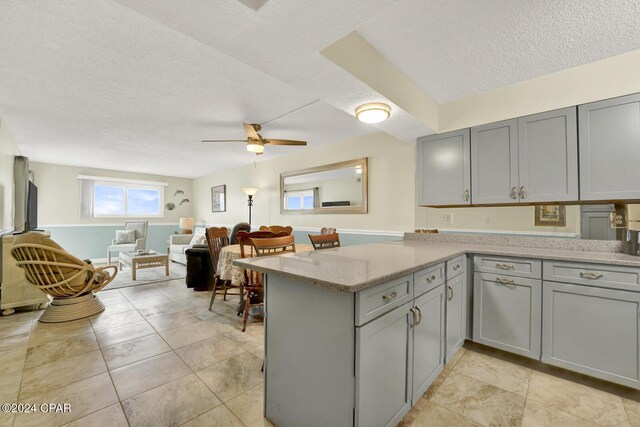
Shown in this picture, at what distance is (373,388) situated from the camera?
46.2 inches

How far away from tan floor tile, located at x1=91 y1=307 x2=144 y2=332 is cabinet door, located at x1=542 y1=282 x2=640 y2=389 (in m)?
3.78

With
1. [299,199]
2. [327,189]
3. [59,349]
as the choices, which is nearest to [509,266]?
[327,189]

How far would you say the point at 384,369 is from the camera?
124 cm

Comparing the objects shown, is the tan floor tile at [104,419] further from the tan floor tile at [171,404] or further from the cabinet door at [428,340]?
the cabinet door at [428,340]

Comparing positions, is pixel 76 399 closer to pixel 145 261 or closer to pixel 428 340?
pixel 428 340

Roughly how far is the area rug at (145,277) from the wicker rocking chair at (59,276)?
1.14 m

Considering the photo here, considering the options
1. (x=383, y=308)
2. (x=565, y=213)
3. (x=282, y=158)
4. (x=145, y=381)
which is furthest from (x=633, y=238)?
(x=282, y=158)

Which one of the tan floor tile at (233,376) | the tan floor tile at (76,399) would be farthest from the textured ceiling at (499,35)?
the tan floor tile at (76,399)

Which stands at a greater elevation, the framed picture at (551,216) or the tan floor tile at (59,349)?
the framed picture at (551,216)

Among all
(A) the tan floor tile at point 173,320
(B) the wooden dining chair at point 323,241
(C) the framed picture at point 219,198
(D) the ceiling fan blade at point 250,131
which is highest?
(D) the ceiling fan blade at point 250,131

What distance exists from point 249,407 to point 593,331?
2.26 m

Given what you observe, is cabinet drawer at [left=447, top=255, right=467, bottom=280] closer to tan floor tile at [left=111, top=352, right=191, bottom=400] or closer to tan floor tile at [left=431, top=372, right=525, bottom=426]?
tan floor tile at [left=431, top=372, right=525, bottom=426]

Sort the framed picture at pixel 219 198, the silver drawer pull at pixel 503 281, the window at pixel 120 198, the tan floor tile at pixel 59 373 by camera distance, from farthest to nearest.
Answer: the framed picture at pixel 219 198
the window at pixel 120 198
the silver drawer pull at pixel 503 281
the tan floor tile at pixel 59 373

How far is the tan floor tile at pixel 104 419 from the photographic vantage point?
1.45 metres
